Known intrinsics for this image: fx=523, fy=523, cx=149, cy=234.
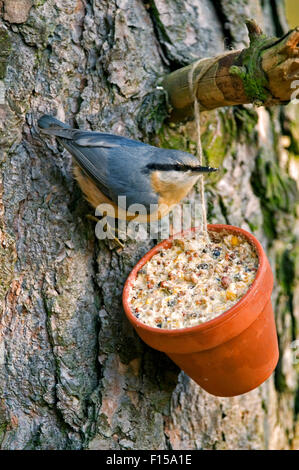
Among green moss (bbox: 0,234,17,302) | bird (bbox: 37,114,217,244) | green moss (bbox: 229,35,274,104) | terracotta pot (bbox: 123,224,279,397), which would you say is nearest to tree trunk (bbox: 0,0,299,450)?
green moss (bbox: 0,234,17,302)

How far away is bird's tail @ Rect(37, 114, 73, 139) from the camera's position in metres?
2.15

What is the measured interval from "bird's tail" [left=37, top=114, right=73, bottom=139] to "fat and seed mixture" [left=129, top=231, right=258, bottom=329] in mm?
635

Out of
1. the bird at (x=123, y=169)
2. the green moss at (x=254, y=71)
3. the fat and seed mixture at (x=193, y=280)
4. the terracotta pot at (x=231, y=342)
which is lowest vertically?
the terracotta pot at (x=231, y=342)

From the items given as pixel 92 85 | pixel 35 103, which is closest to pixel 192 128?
pixel 92 85

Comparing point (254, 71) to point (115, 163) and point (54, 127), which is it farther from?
point (54, 127)

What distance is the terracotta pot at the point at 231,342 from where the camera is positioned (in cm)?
180

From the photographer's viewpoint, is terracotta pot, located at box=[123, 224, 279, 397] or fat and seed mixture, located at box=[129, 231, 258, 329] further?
fat and seed mixture, located at box=[129, 231, 258, 329]

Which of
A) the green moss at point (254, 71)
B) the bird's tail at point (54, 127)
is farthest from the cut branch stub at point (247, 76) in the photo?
the bird's tail at point (54, 127)

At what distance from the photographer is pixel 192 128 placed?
259cm

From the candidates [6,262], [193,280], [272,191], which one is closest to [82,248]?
[6,262]

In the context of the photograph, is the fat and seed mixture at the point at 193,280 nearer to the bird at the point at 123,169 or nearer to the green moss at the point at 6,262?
the bird at the point at 123,169

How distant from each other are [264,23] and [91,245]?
5.62ft

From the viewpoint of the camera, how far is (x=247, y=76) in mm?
2041

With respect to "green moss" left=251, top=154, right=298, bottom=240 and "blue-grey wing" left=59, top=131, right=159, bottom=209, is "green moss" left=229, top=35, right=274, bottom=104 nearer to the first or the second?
"blue-grey wing" left=59, top=131, right=159, bottom=209
